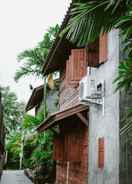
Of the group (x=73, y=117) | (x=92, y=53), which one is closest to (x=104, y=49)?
(x=92, y=53)

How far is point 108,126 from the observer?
11.1 meters

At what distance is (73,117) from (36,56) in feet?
47.3

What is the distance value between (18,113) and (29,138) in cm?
2859

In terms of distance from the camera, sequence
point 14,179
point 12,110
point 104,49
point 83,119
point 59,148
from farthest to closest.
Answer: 1. point 12,110
2. point 14,179
3. point 59,148
4. point 83,119
5. point 104,49

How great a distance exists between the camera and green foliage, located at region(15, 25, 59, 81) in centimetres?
2922

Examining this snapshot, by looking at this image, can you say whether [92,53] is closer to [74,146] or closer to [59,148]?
[74,146]

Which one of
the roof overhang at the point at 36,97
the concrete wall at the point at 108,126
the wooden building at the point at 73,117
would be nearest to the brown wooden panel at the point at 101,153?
the wooden building at the point at 73,117

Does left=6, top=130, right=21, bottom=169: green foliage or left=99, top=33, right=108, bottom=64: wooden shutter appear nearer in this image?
left=99, top=33, right=108, bottom=64: wooden shutter

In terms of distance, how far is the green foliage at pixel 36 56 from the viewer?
29219 millimetres

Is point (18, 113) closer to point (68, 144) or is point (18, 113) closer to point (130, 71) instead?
point (68, 144)

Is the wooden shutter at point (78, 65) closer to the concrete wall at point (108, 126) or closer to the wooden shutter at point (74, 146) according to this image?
the concrete wall at point (108, 126)

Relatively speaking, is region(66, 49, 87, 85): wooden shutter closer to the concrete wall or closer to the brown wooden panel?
the concrete wall

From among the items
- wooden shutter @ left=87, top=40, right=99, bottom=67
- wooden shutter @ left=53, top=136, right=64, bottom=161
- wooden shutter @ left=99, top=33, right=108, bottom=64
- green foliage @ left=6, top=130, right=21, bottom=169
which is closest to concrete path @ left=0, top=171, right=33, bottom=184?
wooden shutter @ left=53, top=136, right=64, bottom=161

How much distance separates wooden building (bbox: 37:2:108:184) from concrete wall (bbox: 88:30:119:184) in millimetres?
339
